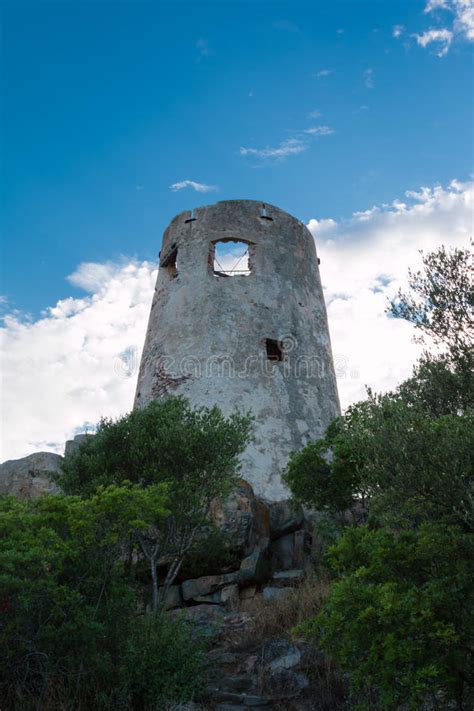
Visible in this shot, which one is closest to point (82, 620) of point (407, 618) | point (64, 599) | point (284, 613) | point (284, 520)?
point (64, 599)

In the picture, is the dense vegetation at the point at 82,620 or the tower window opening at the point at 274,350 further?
the tower window opening at the point at 274,350

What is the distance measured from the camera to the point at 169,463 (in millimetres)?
10000

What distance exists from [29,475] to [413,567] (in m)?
11.2

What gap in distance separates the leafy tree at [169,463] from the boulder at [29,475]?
157 inches

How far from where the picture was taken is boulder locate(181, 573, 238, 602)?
11.0 meters

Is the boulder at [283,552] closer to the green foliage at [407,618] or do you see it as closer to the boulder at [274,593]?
the boulder at [274,593]

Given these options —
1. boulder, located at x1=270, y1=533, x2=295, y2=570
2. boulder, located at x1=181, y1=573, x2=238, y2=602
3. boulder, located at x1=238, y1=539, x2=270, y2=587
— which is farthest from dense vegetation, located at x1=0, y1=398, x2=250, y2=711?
boulder, located at x1=270, y1=533, x2=295, y2=570

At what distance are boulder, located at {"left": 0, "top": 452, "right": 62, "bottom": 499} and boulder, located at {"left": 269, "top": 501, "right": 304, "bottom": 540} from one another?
17.8 feet

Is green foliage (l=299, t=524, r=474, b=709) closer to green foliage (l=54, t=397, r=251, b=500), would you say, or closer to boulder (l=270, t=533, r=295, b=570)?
green foliage (l=54, t=397, r=251, b=500)

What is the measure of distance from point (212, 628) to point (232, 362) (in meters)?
8.23

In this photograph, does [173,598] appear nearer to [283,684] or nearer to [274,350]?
[283,684]

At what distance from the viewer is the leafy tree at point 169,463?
943 cm

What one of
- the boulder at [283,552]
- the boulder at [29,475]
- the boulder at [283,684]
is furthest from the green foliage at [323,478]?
the boulder at [29,475]

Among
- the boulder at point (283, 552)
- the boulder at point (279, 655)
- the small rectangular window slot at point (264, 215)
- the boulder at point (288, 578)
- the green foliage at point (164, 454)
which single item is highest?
the small rectangular window slot at point (264, 215)
